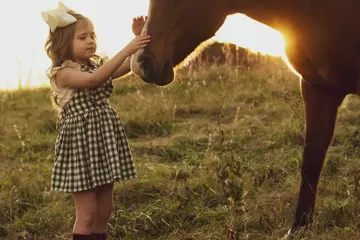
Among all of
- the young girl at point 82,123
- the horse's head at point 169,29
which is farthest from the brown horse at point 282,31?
the young girl at point 82,123

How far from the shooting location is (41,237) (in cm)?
367

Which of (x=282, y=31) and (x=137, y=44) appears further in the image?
(x=282, y=31)

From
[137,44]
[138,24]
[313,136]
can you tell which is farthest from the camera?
[313,136]

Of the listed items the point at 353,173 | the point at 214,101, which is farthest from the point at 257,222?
the point at 214,101

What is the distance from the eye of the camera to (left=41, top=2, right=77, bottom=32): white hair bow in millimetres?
3006

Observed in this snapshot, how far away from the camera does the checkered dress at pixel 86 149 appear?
3014 mm

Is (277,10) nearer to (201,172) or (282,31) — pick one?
(282,31)

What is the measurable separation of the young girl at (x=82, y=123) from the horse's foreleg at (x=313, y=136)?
3.28ft

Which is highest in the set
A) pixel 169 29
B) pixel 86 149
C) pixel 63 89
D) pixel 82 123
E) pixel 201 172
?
pixel 169 29

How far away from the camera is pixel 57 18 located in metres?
3.02

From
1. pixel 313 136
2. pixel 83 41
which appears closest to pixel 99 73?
Answer: pixel 83 41

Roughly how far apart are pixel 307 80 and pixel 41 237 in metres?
1.73

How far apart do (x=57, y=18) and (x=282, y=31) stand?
1.07 m

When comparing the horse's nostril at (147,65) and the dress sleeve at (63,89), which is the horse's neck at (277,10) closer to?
the horse's nostril at (147,65)
